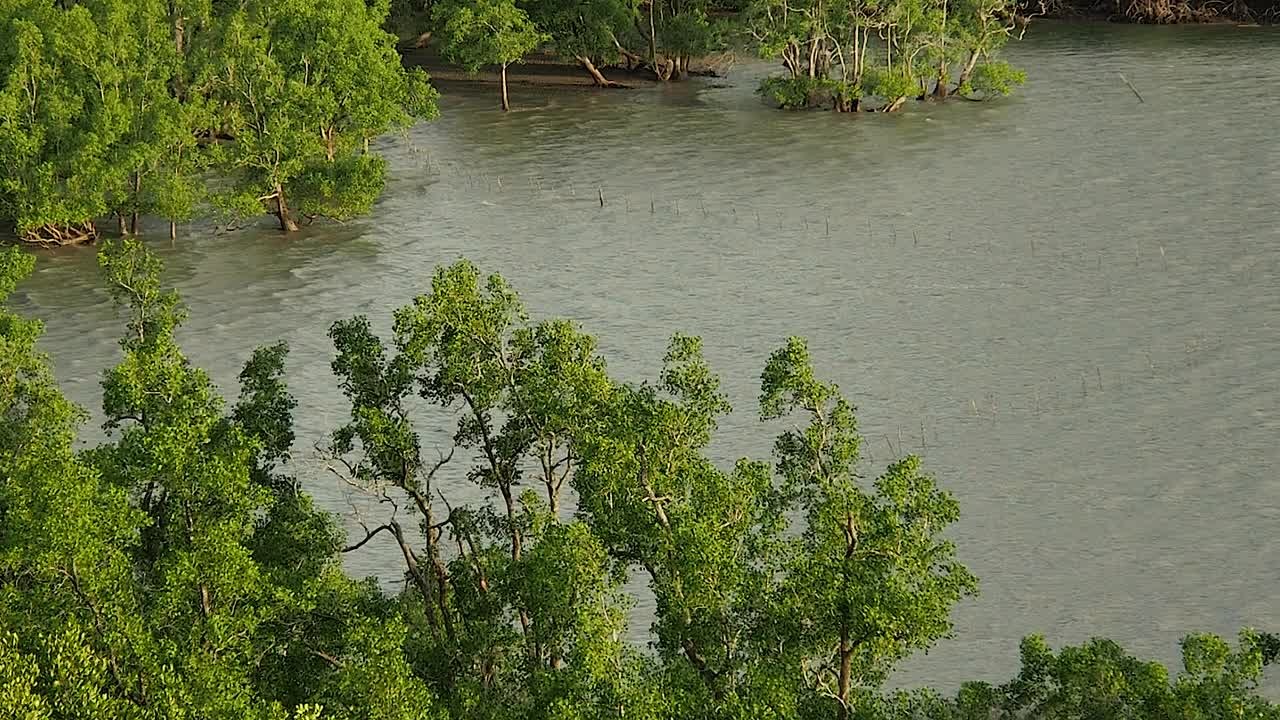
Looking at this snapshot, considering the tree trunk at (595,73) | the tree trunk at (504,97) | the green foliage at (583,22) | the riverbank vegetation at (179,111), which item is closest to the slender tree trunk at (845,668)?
the riverbank vegetation at (179,111)

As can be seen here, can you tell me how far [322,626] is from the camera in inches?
908

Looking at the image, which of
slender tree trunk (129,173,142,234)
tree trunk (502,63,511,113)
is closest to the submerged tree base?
slender tree trunk (129,173,142,234)

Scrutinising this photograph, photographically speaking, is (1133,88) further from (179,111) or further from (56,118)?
(56,118)

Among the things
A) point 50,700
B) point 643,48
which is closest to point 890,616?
point 50,700

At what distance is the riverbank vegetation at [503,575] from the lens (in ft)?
64.6

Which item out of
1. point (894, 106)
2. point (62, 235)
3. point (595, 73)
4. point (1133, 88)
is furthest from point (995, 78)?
point (62, 235)

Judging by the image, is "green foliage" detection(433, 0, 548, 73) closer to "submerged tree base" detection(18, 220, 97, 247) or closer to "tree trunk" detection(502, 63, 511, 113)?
"tree trunk" detection(502, 63, 511, 113)

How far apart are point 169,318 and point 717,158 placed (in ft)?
134

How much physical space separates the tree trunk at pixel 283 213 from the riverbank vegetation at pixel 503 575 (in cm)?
3184

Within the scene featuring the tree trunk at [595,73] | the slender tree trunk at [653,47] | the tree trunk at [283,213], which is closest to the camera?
the tree trunk at [283,213]

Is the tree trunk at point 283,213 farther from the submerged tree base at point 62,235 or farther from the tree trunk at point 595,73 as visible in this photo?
the tree trunk at point 595,73

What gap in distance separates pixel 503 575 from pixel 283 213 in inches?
1437

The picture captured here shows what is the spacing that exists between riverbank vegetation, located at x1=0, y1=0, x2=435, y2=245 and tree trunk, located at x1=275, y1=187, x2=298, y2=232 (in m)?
0.06

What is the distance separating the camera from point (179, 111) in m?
56.1
